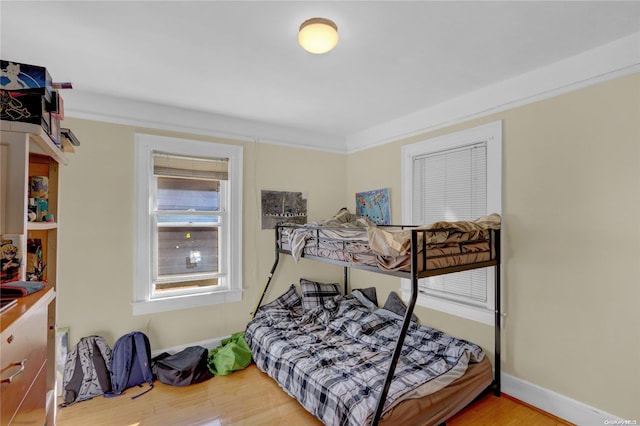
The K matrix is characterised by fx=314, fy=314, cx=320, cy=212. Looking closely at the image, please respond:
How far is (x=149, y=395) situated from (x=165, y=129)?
231 centimetres

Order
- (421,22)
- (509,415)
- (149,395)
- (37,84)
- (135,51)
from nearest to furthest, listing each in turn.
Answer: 1. (37,84)
2. (421,22)
3. (135,51)
4. (509,415)
5. (149,395)

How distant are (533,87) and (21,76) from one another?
298 centimetres

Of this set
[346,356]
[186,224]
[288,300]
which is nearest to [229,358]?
Answer: [288,300]

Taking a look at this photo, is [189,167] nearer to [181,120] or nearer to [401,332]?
[181,120]

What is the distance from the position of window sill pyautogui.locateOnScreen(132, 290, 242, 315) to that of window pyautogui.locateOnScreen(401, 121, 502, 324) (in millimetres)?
1823

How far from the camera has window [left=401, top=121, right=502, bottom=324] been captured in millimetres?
2560

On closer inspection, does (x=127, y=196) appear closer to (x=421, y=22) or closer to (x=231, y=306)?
(x=231, y=306)

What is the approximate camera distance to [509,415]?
7.18 ft

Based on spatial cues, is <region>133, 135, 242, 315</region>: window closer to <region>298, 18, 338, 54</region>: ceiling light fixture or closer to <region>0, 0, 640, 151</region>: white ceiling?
<region>0, 0, 640, 151</region>: white ceiling

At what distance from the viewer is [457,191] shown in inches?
112

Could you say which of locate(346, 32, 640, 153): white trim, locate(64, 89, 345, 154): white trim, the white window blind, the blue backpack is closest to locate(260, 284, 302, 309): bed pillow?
the blue backpack

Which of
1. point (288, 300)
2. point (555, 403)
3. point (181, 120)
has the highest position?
point (181, 120)

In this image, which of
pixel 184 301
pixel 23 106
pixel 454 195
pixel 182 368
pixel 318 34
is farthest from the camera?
pixel 184 301

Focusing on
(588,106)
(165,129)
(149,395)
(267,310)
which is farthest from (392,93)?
(149,395)
